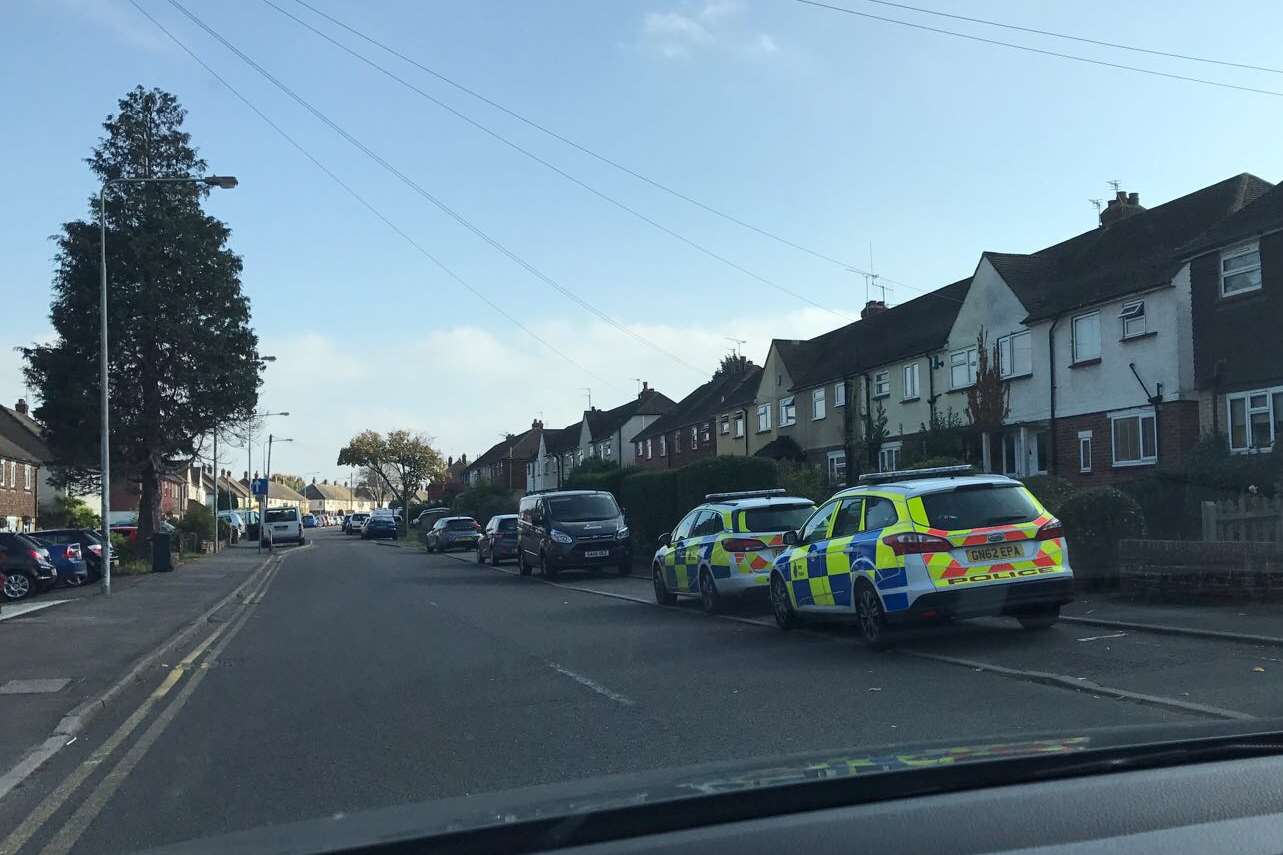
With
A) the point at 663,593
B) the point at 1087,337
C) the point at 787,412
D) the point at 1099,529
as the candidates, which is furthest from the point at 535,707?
the point at 787,412

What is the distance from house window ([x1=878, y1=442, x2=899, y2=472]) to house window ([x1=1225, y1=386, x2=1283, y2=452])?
12.6 meters

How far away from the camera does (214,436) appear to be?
113 ft

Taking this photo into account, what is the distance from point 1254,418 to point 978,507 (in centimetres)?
1441

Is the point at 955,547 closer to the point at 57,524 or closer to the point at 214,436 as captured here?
the point at 214,436

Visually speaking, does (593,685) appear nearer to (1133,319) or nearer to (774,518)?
(774,518)

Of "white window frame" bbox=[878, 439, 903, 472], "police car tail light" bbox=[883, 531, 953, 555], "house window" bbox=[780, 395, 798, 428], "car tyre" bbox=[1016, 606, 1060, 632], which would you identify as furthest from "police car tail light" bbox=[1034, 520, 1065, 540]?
"house window" bbox=[780, 395, 798, 428]

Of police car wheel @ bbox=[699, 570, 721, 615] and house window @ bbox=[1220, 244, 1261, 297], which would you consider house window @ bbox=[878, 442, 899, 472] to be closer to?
house window @ bbox=[1220, 244, 1261, 297]

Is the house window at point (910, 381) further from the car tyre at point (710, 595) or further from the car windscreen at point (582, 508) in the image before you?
the car tyre at point (710, 595)

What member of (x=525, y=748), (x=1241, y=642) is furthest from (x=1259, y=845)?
(x=1241, y=642)

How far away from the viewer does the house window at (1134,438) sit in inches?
961

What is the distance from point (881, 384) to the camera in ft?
117

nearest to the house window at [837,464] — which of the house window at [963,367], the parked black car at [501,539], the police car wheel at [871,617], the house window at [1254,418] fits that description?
the house window at [963,367]

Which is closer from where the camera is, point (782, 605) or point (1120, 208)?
point (782, 605)

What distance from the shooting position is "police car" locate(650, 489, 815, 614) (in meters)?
15.2
